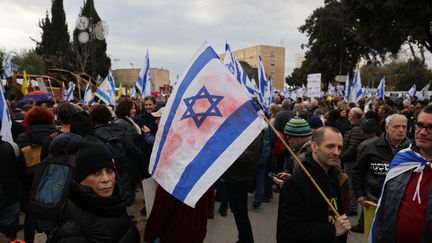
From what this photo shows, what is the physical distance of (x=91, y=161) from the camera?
8.41 ft

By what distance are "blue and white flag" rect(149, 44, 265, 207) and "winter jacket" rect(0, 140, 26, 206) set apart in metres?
1.74

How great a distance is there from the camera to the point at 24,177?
392 cm

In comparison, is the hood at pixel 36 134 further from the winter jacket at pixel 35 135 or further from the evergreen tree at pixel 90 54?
the evergreen tree at pixel 90 54

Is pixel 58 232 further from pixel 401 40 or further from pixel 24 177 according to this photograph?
pixel 401 40

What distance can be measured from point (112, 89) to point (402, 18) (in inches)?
689

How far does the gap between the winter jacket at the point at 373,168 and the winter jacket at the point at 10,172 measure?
3.75 m

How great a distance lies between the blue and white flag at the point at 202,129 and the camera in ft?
8.63

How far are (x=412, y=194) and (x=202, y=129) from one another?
1484 mm

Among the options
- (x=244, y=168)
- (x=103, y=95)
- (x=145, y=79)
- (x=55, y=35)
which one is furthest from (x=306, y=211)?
(x=55, y=35)

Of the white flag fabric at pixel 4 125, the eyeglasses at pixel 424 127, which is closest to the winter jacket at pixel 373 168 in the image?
the eyeglasses at pixel 424 127

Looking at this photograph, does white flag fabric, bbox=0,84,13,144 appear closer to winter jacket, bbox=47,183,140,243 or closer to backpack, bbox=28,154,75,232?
backpack, bbox=28,154,75,232

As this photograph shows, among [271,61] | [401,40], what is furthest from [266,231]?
[271,61]

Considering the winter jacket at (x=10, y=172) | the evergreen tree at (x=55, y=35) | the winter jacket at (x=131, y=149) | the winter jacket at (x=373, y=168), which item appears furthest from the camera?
the evergreen tree at (x=55, y=35)

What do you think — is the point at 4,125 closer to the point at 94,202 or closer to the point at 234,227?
the point at 94,202
